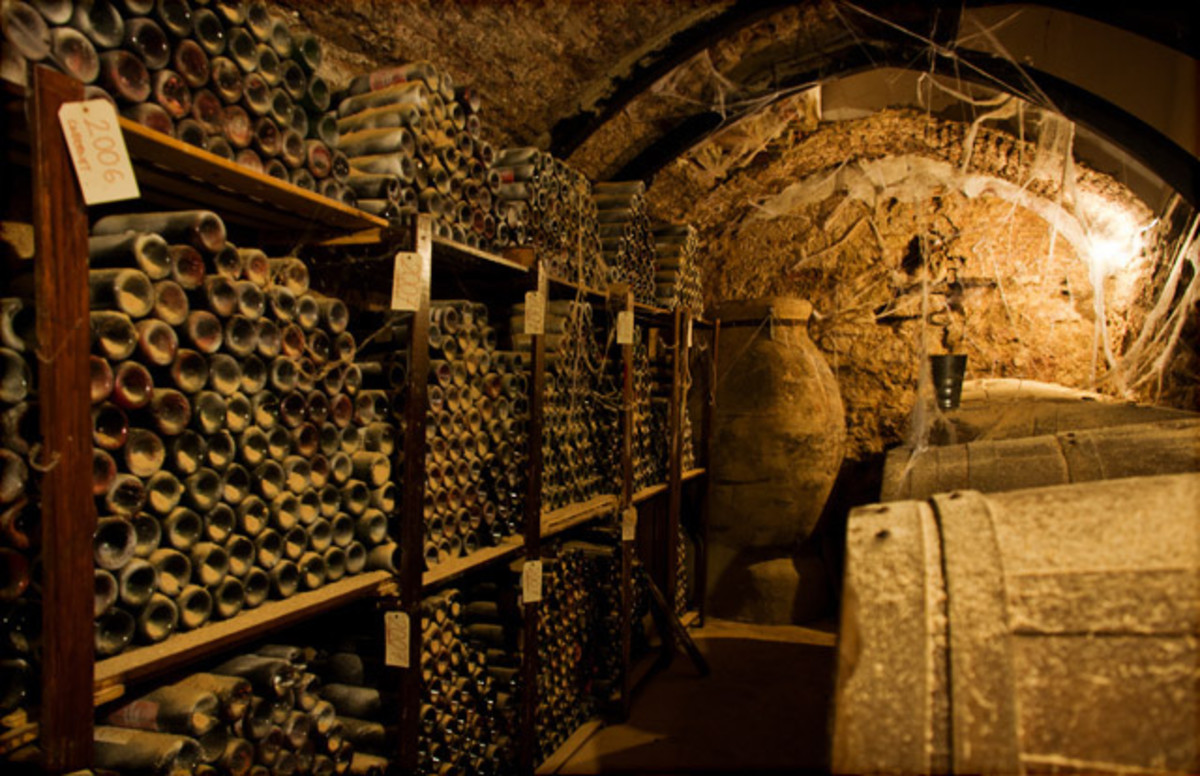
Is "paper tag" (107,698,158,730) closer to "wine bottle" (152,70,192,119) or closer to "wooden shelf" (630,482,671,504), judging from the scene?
"wine bottle" (152,70,192,119)

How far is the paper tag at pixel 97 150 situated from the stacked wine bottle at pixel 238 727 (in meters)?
1.30

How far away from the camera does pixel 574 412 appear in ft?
13.3

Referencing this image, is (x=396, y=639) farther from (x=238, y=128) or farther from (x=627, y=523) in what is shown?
(x=627, y=523)

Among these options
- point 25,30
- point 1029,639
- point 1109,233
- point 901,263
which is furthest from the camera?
point 901,263

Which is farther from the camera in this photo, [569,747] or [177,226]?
[569,747]

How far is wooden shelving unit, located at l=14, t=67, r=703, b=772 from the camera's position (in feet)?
4.25

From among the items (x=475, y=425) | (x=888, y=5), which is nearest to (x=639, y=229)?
(x=888, y=5)

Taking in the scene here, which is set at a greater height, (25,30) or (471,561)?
(25,30)

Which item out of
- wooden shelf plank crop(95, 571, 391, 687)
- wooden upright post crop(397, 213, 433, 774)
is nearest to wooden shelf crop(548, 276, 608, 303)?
wooden upright post crop(397, 213, 433, 774)

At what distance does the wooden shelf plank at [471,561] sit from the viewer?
254cm

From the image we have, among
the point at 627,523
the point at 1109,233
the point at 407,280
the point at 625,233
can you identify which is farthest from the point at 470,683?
the point at 1109,233

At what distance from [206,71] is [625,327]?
106 inches

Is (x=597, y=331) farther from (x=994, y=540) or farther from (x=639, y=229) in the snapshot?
(x=994, y=540)

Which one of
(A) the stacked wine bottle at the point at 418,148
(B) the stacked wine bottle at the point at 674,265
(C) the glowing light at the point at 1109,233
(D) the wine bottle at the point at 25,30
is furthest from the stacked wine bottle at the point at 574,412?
(C) the glowing light at the point at 1109,233
